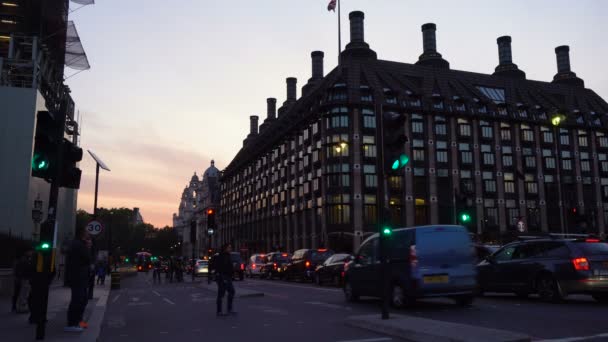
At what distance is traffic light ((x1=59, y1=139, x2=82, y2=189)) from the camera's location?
7.89m

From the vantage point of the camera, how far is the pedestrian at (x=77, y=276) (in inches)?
384

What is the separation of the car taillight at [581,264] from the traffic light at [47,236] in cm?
1114

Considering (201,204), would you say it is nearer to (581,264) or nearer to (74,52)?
(74,52)

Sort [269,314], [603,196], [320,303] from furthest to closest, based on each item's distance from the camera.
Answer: [603,196] → [320,303] → [269,314]

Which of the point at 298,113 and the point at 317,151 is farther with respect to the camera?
the point at 298,113

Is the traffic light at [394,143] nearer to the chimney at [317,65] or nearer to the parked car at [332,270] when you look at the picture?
the parked car at [332,270]

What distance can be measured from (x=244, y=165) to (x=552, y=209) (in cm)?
5338

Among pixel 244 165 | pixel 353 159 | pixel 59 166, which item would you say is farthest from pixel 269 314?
pixel 244 165

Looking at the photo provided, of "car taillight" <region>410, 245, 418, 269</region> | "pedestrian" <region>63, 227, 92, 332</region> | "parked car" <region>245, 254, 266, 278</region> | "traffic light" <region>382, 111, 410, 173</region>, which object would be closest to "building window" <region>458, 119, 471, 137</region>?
"parked car" <region>245, 254, 266, 278</region>

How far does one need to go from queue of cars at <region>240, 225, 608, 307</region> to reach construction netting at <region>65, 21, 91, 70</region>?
148 ft

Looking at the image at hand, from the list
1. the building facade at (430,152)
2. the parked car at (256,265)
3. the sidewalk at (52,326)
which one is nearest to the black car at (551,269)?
the sidewalk at (52,326)

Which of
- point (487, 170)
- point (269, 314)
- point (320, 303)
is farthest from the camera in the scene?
point (487, 170)

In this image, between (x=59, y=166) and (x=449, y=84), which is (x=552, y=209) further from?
(x=59, y=166)

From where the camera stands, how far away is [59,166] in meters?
7.72
